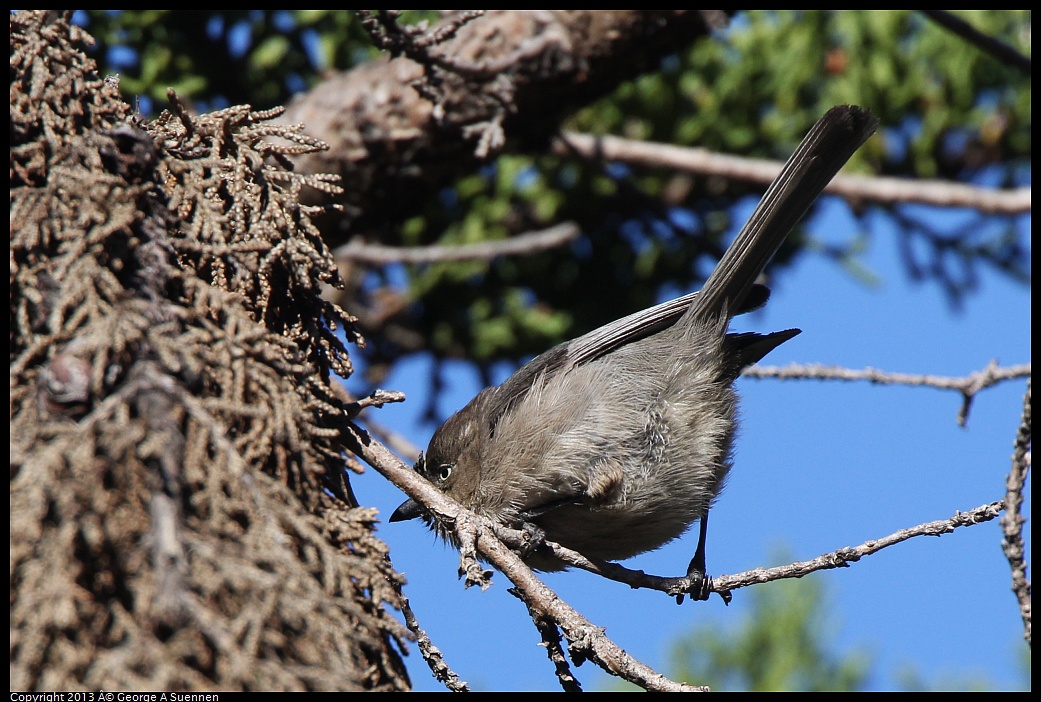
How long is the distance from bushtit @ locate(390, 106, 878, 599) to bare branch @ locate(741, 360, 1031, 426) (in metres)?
0.52

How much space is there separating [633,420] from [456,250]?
1.09m

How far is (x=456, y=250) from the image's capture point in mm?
4012

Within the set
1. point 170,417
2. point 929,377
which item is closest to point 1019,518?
point 929,377

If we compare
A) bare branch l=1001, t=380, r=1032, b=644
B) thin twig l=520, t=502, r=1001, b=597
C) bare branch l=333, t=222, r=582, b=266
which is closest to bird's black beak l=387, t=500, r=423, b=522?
bare branch l=333, t=222, r=582, b=266

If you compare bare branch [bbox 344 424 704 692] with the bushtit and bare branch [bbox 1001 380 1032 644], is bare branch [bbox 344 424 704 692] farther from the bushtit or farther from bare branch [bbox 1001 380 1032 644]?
the bushtit

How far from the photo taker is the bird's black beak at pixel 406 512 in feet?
11.9

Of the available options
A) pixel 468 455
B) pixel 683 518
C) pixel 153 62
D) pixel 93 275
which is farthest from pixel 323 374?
pixel 153 62

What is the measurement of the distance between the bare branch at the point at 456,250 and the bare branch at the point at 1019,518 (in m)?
2.35

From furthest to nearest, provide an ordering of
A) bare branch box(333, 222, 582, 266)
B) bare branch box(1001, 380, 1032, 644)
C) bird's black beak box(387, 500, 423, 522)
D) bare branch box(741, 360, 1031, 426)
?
1. bare branch box(333, 222, 582, 266)
2. bird's black beak box(387, 500, 423, 522)
3. bare branch box(741, 360, 1031, 426)
4. bare branch box(1001, 380, 1032, 644)

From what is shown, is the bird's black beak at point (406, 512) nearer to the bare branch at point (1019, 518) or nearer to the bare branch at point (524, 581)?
the bare branch at point (524, 581)

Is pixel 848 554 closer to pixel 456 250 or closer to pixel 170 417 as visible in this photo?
pixel 170 417

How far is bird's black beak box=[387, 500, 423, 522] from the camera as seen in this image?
11.9 ft

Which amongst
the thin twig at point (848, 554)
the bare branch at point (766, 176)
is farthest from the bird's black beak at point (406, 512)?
the bare branch at point (766, 176)

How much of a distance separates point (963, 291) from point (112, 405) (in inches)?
164
